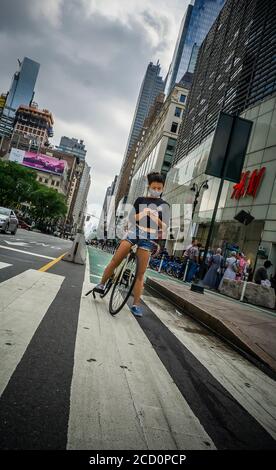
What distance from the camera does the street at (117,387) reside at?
1.60 meters

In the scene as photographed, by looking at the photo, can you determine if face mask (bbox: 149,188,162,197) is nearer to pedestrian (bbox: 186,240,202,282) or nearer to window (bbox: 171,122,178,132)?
pedestrian (bbox: 186,240,202,282)

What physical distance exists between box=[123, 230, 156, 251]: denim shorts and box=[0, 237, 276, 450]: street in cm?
121

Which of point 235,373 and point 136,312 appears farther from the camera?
point 136,312

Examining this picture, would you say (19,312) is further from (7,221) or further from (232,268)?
(7,221)

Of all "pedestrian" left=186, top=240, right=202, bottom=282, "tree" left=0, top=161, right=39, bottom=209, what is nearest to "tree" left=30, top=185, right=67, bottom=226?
"tree" left=0, top=161, right=39, bottom=209

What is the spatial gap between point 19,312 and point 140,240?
6.59 ft

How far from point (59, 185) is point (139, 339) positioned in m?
133

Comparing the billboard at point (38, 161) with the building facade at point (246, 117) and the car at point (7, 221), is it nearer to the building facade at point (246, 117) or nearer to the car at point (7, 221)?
the building facade at point (246, 117)

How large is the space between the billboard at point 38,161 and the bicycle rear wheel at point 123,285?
123842 millimetres

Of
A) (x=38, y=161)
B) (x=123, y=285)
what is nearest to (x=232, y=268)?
(x=123, y=285)

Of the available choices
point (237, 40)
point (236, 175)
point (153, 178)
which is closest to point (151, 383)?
point (153, 178)

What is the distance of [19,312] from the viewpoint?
3344 mm

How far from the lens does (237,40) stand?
3117 cm
